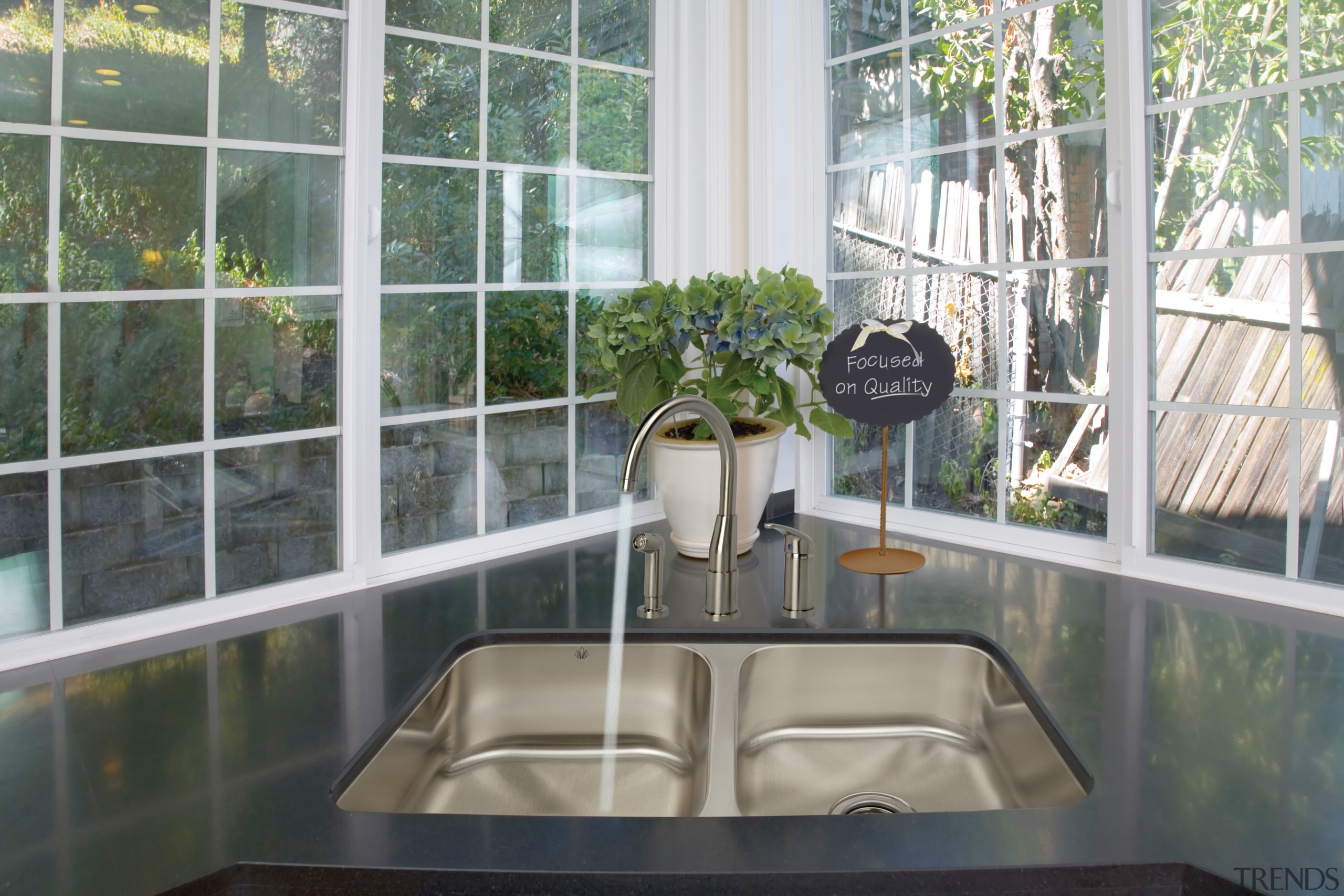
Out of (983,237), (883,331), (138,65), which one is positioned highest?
(138,65)

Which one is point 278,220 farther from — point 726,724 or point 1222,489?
point 1222,489

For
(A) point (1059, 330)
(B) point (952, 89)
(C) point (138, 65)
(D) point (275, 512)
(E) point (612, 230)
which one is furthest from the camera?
(E) point (612, 230)

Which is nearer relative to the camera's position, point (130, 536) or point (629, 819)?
point (629, 819)

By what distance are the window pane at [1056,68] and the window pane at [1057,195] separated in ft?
0.14

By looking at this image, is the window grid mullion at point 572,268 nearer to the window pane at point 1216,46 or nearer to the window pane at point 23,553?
the window pane at point 23,553

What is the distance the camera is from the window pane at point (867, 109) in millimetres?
2117

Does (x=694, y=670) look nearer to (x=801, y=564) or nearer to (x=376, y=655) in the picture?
(x=801, y=564)

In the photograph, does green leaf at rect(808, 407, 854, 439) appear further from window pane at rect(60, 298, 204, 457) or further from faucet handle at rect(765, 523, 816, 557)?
window pane at rect(60, 298, 204, 457)

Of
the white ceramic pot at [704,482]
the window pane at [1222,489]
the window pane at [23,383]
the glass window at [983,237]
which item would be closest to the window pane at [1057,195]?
the glass window at [983,237]

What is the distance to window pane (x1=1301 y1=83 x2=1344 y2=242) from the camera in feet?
5.07

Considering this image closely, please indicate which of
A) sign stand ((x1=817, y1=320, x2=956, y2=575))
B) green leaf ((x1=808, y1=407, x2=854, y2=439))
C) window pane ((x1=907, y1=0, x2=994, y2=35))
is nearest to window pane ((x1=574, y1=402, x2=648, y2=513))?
green leaf ((x1=808, y1=407, x2=854, y2=439))

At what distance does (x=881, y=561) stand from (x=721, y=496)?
51 centimetres

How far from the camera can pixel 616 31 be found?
2102 millimetres

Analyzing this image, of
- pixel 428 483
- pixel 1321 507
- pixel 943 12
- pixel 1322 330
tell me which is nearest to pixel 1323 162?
pixel 1322 330
